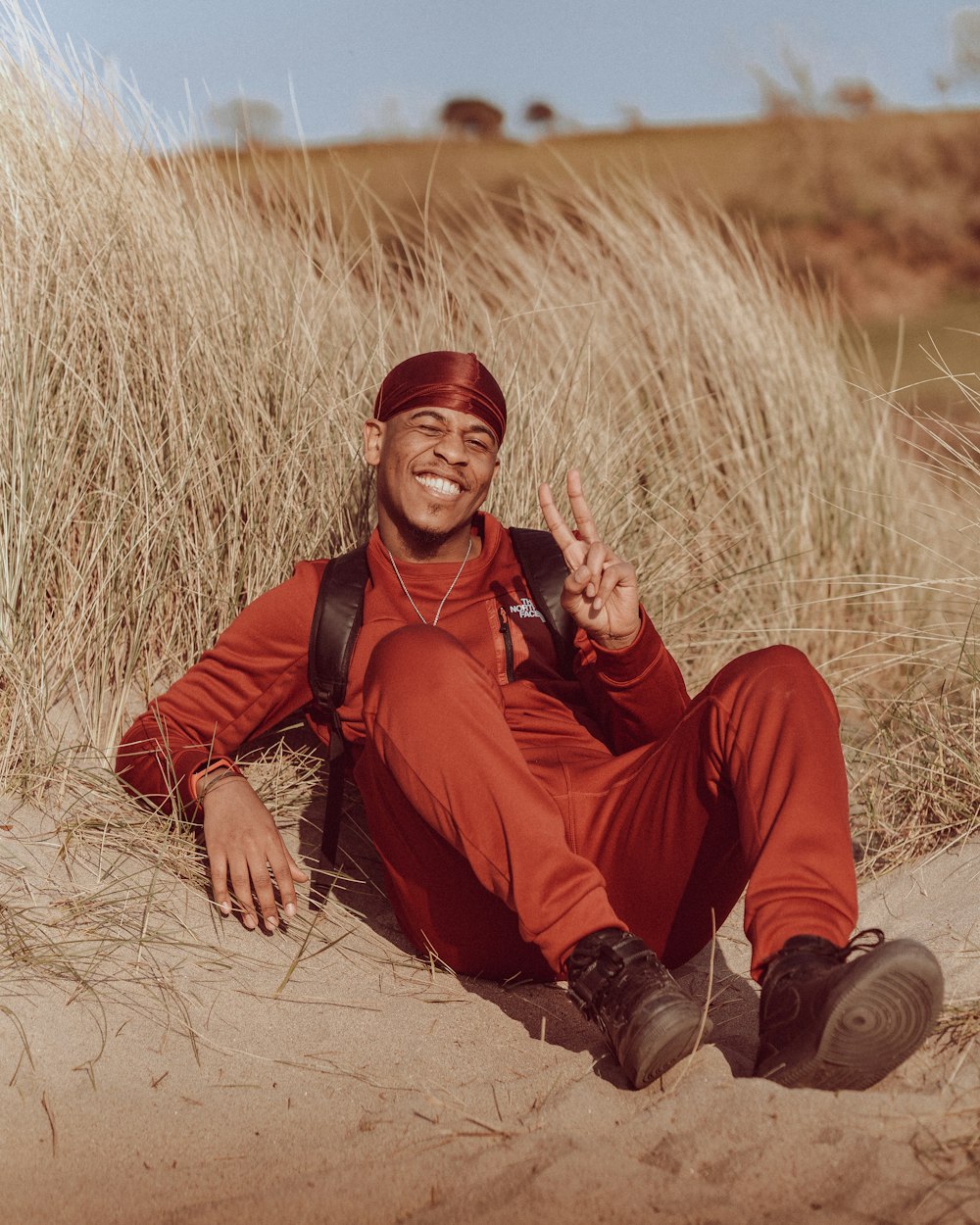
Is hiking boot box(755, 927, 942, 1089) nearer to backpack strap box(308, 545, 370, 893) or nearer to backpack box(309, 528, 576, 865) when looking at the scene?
backpack box(309, 528, 576, 865)

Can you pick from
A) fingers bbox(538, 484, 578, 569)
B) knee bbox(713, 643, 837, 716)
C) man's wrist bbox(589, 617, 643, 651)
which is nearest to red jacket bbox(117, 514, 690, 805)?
man's wrist bbox(589, 617, 643, 651)

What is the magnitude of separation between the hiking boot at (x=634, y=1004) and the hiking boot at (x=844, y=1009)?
0.45 feet

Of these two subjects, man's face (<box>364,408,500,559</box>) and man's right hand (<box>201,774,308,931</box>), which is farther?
man's face (<box>364,408,500,559</box>)

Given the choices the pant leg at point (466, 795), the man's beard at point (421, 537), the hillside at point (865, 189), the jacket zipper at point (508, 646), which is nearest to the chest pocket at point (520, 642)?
the jacket zipper at point (508, 646)

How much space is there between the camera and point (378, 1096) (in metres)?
2.05

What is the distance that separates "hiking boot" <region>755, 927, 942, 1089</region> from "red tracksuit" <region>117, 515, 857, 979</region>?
0.06 metres

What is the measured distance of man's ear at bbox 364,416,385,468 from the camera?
9.32 ft

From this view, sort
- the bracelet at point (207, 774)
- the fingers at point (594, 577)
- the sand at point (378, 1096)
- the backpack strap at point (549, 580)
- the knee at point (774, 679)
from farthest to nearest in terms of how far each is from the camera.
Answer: the backpack strap at point (549, 580) → the bracelet at point (207, 774) → the fingers at point (594, 577) → the knee at point (774, 679) → the sand at point (378, 1096)

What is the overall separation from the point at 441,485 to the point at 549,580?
323 millimetres

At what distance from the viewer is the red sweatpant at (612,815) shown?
1910 mm

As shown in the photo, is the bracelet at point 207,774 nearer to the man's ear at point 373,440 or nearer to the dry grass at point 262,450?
the dry grass at point 262,450

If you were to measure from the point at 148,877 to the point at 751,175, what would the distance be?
100 ft

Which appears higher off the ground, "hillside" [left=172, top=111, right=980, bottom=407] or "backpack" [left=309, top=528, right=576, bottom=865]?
"hillside" [left=172, top=111, right=980, bottom=407]

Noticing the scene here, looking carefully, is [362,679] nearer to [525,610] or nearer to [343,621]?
[343,621]
